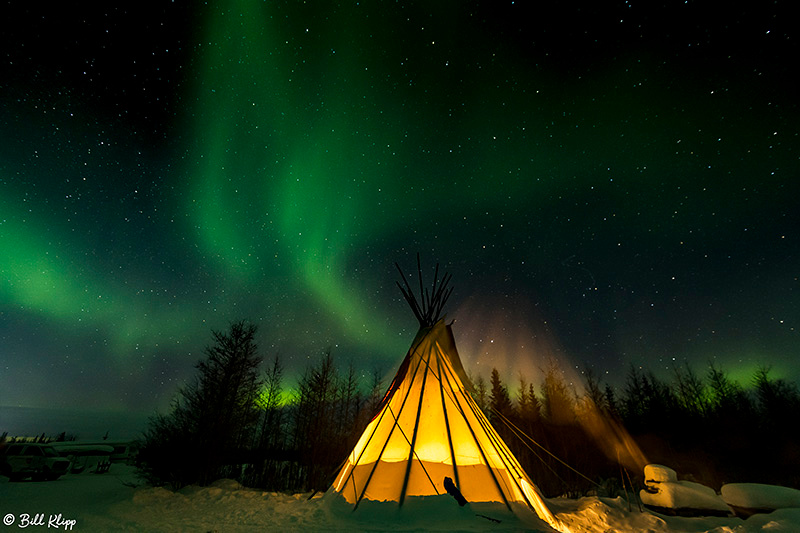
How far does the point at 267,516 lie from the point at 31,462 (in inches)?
371

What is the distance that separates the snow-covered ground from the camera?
4.30m

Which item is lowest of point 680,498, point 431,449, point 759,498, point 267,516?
point 267,516

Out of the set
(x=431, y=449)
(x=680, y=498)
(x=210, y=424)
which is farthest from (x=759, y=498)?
(x=210, y=424)

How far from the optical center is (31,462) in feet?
29.5

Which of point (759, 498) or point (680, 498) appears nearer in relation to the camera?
point (759, 498)

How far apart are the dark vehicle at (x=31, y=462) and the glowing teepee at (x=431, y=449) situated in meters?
10.4

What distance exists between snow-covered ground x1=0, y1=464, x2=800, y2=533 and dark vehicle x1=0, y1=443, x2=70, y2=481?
0.81 m

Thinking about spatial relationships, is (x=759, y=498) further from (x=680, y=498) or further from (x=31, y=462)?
(x=31, y=462)

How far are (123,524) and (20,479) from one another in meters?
7.72

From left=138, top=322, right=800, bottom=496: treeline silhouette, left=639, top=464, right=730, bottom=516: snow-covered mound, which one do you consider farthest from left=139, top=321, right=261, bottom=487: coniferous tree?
left=639, top=464, right=730, bottom=516: snow-covered mound

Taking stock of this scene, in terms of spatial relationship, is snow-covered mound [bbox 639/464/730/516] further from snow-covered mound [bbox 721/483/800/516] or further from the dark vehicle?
the dark vehicle

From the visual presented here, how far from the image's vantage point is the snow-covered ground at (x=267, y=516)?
430cm

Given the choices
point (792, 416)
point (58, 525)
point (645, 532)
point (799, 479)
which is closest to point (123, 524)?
point (58, 525)

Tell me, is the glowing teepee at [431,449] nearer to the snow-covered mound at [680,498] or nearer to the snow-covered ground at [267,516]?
the snow-covered ground at [267,516]
